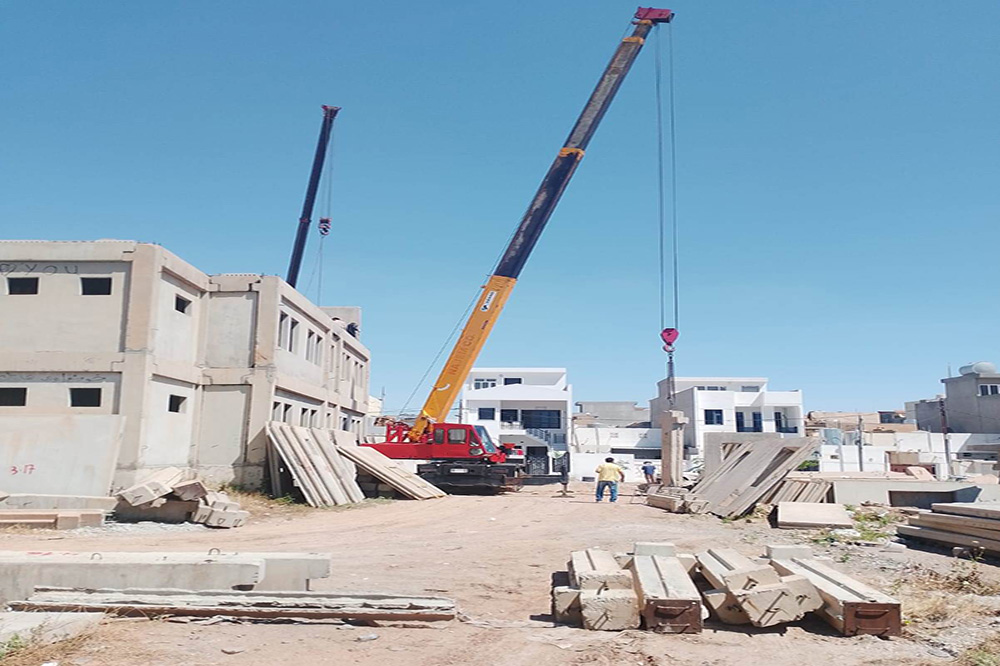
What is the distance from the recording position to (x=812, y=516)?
1491 centimetres

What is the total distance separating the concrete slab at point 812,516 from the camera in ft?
47.9

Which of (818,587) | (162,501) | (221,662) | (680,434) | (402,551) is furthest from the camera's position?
(680,434)

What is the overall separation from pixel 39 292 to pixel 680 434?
53.9 ft

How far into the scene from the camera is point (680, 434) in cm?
2141

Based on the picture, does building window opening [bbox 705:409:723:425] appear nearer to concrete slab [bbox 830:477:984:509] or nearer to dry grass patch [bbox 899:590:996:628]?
concrete slab [bbox 830:477:984:509]

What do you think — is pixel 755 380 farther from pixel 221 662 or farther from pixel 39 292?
pixel 221 662

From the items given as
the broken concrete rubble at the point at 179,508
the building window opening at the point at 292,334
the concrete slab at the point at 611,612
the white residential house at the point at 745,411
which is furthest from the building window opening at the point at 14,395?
the white residential house at the point at 745,411

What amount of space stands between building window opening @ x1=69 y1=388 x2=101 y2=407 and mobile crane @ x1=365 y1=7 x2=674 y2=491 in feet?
33.8

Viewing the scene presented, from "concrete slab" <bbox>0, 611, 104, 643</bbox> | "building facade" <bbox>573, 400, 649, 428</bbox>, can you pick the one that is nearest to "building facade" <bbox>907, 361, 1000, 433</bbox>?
"building facade" <bbox>573, 400, 649, 428</bbox>

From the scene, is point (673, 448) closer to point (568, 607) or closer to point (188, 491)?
point (188, 491)

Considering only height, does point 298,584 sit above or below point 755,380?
below

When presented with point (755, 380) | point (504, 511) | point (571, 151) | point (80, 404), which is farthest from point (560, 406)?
point (80, 404)

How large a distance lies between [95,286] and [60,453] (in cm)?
378

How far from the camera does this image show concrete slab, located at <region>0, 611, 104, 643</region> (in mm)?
5844
